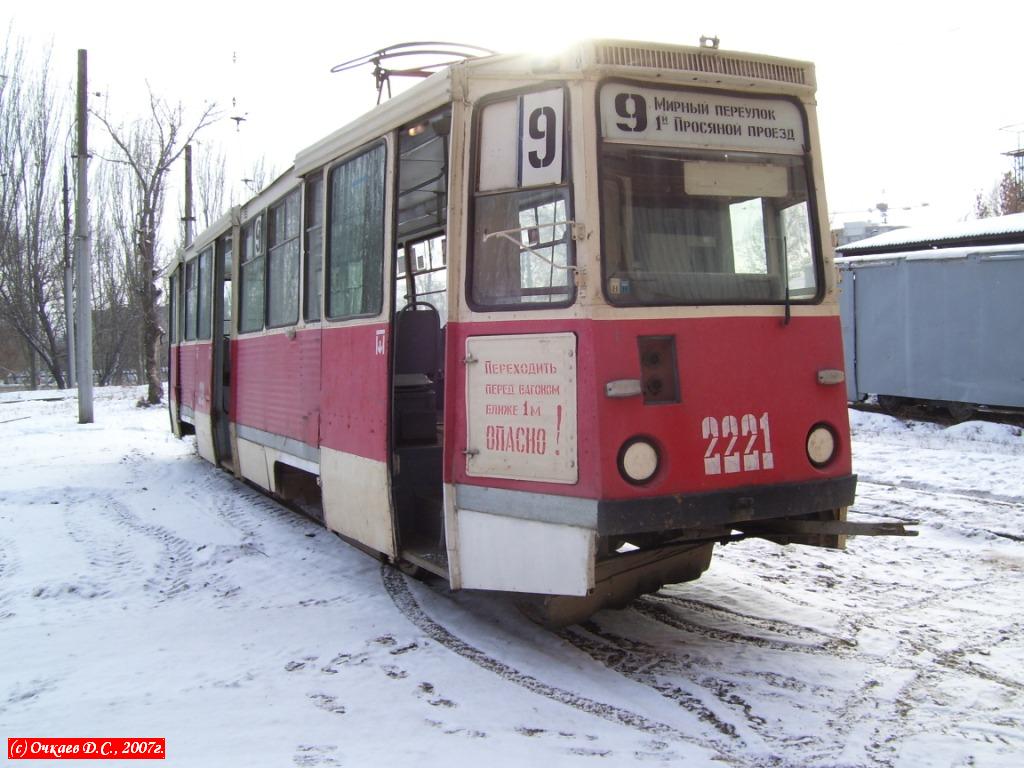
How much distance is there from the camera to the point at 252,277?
8.12 metres

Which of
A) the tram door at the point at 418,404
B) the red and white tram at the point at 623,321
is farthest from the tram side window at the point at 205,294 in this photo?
the red and white tram at the point at 623,321

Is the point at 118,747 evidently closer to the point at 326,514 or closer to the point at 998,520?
the point at 326,514

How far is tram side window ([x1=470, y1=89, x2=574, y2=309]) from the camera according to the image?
13.4 ft

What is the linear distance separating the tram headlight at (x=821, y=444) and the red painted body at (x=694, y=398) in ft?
0.10

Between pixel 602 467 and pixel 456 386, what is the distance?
91 centimetres

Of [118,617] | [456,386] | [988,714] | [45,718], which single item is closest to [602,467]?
[456,386]

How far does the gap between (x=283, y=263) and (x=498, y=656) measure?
397 cm

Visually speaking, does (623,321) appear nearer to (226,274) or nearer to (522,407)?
(522,407)

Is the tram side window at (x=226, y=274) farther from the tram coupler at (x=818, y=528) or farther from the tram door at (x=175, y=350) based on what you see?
the tram coupler at (x=818, y=528)

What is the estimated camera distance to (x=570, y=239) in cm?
405

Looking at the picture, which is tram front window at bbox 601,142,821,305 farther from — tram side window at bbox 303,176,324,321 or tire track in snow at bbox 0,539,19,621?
tire track in snow at bbox 0,539,19,621

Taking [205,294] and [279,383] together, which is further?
[205,294]

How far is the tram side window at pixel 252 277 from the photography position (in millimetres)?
7801

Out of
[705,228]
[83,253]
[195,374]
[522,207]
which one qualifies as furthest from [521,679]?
[83,253]
